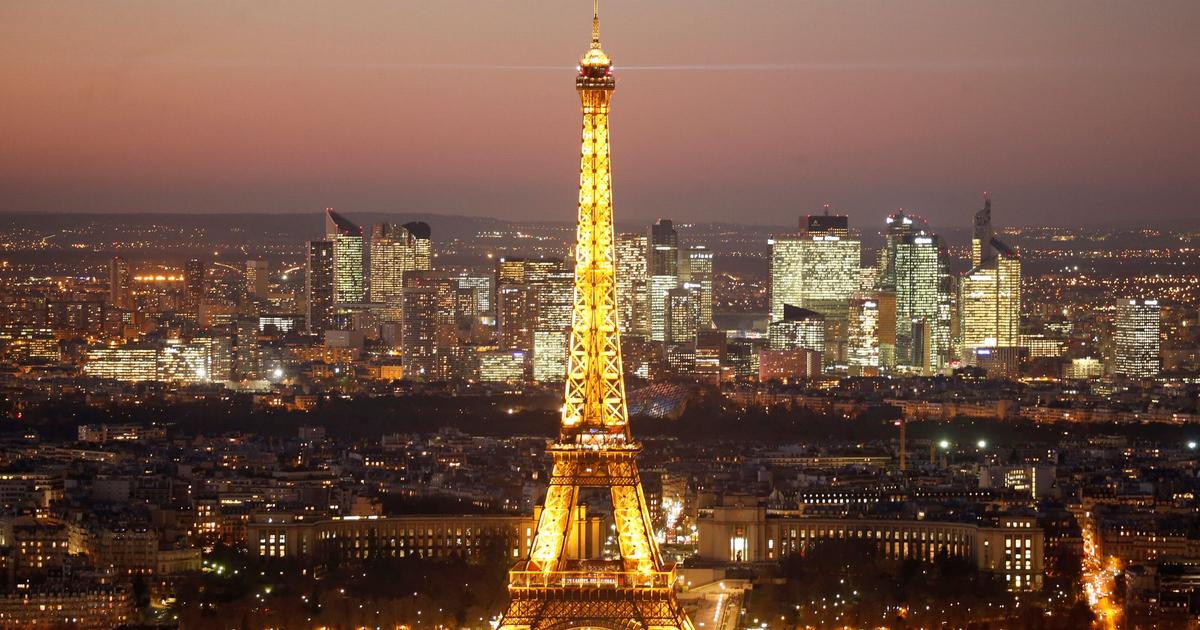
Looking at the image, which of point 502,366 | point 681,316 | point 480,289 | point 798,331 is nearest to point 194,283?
point 480,289

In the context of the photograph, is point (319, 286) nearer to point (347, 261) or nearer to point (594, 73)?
point (347, 261)

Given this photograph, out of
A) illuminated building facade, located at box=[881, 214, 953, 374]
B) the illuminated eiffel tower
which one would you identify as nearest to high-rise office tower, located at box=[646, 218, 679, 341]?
illuminated building facade, located at box=[881, 214, 953, 374]

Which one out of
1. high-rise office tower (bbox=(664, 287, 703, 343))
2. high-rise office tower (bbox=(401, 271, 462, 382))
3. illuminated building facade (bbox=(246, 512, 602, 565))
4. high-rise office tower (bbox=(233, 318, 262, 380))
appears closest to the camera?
illuminated building facade (bbox=(246, 512, 602, 565))

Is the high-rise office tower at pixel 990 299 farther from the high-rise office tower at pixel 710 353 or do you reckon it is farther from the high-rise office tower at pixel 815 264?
the high-rise office tower at pixel 710 353

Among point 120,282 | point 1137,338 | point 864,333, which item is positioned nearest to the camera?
point 1137,338

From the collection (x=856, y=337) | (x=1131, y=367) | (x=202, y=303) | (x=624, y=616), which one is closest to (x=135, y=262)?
(x=202, y=303)

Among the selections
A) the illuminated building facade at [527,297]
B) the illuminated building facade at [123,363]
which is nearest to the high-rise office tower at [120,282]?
the illuminated building facade at [123,363]

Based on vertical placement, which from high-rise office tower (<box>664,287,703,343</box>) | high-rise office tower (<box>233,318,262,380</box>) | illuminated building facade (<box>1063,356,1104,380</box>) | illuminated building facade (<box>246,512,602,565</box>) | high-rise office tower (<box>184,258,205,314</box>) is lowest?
illuminated building facade (<box>246,512,602,565</box>)

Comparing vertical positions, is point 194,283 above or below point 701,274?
below

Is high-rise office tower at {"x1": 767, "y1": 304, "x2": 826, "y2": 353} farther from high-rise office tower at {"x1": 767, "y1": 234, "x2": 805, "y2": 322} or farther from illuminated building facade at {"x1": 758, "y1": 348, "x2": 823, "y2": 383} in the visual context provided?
high-rise office tower at {"x1": 767, "y1": 234, "x2": 805, "y2": 322}
